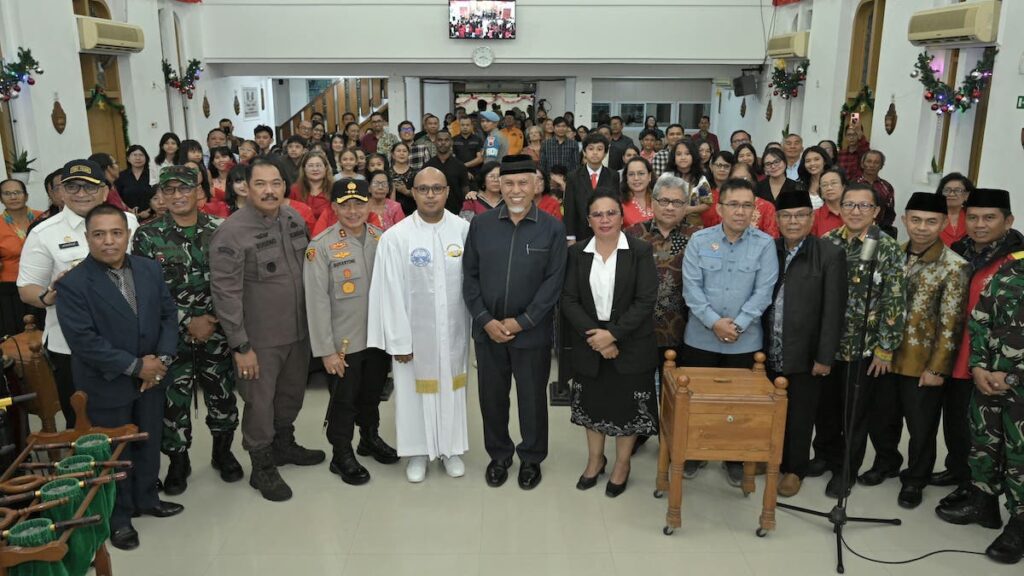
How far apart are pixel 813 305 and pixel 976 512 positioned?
1320mm

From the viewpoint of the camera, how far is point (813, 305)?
3754 mm

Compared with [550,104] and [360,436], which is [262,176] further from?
[550,104]

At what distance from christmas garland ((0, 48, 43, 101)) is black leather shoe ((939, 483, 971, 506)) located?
854 cm

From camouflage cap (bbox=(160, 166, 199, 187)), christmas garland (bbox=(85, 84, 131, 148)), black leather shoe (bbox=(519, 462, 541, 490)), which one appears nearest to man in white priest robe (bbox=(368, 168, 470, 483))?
black leather shoe (bbox=(519, 462, 541, 490))

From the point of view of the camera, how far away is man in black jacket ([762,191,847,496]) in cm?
372

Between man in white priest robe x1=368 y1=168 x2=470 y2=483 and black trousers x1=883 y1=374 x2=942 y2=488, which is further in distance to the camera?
man in white priest robe x1=368 y1=168 x2=470 y2=483

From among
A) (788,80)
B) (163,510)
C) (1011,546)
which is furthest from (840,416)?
(788,80)

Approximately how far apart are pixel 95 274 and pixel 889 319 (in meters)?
3.79

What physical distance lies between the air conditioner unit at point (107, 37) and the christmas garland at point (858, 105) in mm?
9577

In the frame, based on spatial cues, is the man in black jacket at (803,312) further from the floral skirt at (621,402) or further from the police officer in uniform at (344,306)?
the police officer in uniform at (344,306)

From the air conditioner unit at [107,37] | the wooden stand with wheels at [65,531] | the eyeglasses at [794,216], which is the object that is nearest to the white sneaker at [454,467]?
the wooden stand with wheels at [65,531]

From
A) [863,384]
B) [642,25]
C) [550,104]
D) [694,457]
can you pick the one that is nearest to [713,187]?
[863,384]

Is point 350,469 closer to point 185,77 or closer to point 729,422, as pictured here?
point 729,422

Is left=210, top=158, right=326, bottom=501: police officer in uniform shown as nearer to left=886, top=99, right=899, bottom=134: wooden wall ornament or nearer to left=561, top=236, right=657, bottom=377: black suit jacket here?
left=561, top=236, right=657, bottom=377: black suit jacket
